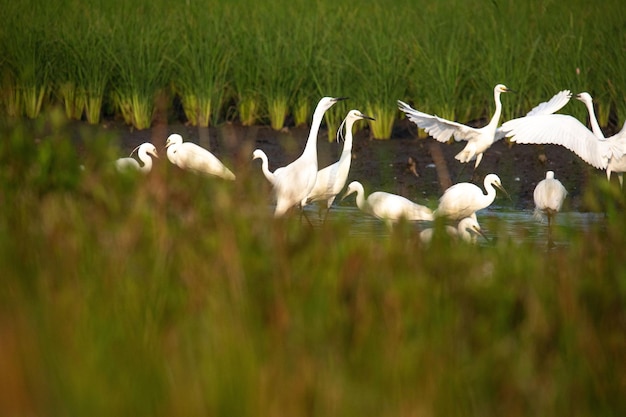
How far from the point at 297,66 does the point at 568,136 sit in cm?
370

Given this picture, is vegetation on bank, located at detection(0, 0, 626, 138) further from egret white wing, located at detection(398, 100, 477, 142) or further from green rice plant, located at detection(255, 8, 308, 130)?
egret white wing, located at detection(398, 100, 477, 142)

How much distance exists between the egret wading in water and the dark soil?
445 millimetres

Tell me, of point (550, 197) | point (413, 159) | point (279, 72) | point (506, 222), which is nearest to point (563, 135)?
point (506, 222)

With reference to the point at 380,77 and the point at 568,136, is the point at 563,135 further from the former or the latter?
the point at 380,77

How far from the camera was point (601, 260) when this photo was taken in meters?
4.05

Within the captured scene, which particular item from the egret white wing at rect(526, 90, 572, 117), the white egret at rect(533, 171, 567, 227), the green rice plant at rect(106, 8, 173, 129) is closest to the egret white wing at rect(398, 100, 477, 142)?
the egret white wing at rect(526, 90, 572, 117)

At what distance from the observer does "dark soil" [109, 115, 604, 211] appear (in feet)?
35.6

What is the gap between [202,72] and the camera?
497 inches

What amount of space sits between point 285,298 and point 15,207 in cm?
141

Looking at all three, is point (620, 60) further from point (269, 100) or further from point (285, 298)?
point (285, 298)

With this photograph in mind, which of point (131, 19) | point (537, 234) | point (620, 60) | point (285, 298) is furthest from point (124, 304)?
point (131, 19)

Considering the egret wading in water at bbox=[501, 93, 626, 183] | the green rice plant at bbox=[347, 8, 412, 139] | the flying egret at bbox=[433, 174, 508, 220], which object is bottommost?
the flying egret at bbox=[433, 174, 508, 220]

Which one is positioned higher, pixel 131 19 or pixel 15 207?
pixel 131 19

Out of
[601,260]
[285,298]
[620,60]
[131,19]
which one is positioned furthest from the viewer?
[131,19]
